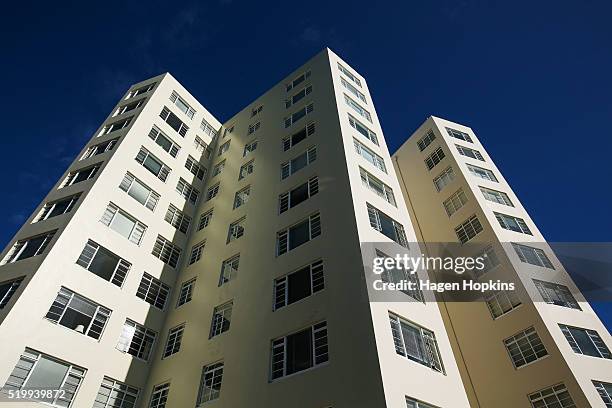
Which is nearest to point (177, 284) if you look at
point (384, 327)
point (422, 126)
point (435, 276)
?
point (384, 327)

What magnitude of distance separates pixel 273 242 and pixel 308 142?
852 centimetres

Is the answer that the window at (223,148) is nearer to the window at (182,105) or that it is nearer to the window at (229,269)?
the window at (182,105)

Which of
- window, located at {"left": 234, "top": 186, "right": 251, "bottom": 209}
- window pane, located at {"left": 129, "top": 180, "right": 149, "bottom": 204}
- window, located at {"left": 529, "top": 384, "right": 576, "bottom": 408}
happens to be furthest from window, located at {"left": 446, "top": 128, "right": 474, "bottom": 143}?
window pane, located at {"left": 129, "top": 180, "right": 149, "bottom": 204}

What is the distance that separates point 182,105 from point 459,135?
99.7ft

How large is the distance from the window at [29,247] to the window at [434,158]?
113 feet

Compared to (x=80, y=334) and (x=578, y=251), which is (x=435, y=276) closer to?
(x=578, y=251)

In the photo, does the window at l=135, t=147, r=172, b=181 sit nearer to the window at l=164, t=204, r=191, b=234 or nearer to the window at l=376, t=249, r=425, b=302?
the window at l=164, t=204, r=191, b=234

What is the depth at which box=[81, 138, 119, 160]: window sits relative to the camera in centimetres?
2988

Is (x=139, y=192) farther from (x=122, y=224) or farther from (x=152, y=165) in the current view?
(x=122, y=224)

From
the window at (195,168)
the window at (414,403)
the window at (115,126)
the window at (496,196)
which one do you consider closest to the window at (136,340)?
the window at (195,168)

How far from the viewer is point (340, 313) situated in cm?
1625

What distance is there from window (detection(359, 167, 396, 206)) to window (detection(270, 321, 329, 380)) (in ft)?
33.4

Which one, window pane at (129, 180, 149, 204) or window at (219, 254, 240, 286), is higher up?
window pane at (129, 180, 149, 204)

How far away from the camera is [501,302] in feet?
93.2
